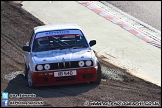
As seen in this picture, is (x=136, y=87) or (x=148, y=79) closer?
(x=136, y=87)

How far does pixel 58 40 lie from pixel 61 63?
3.96ft

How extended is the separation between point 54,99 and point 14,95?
106 centimetres

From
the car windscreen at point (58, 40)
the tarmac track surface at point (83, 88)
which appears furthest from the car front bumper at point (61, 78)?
the car windscreen at point (58, 40)

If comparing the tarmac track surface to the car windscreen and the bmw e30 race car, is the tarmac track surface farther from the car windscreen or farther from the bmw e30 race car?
the car windscreen

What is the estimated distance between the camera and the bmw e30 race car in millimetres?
13781

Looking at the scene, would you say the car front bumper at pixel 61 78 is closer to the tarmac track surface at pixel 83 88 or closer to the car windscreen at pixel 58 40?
the tarmac track surface at pixel 83 88

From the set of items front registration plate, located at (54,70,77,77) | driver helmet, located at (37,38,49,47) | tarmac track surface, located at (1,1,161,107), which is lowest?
tarmac track surface, located at (1,1,161,107)

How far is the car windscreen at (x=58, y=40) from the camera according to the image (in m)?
14.7

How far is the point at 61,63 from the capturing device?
1379 centimetres

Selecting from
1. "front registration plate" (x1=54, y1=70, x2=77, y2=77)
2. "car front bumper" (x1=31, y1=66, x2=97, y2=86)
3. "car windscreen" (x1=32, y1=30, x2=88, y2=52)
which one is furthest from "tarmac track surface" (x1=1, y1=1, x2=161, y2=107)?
"car windscreen" (x1=32, y1=30, x2=88, y2=52)

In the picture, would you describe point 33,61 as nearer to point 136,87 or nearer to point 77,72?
point 77,72

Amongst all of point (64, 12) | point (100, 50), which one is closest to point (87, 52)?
point (100, 50)

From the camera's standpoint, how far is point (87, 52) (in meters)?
14.3

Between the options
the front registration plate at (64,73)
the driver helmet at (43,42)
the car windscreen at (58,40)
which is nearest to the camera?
the front registration plate at (64,73)
